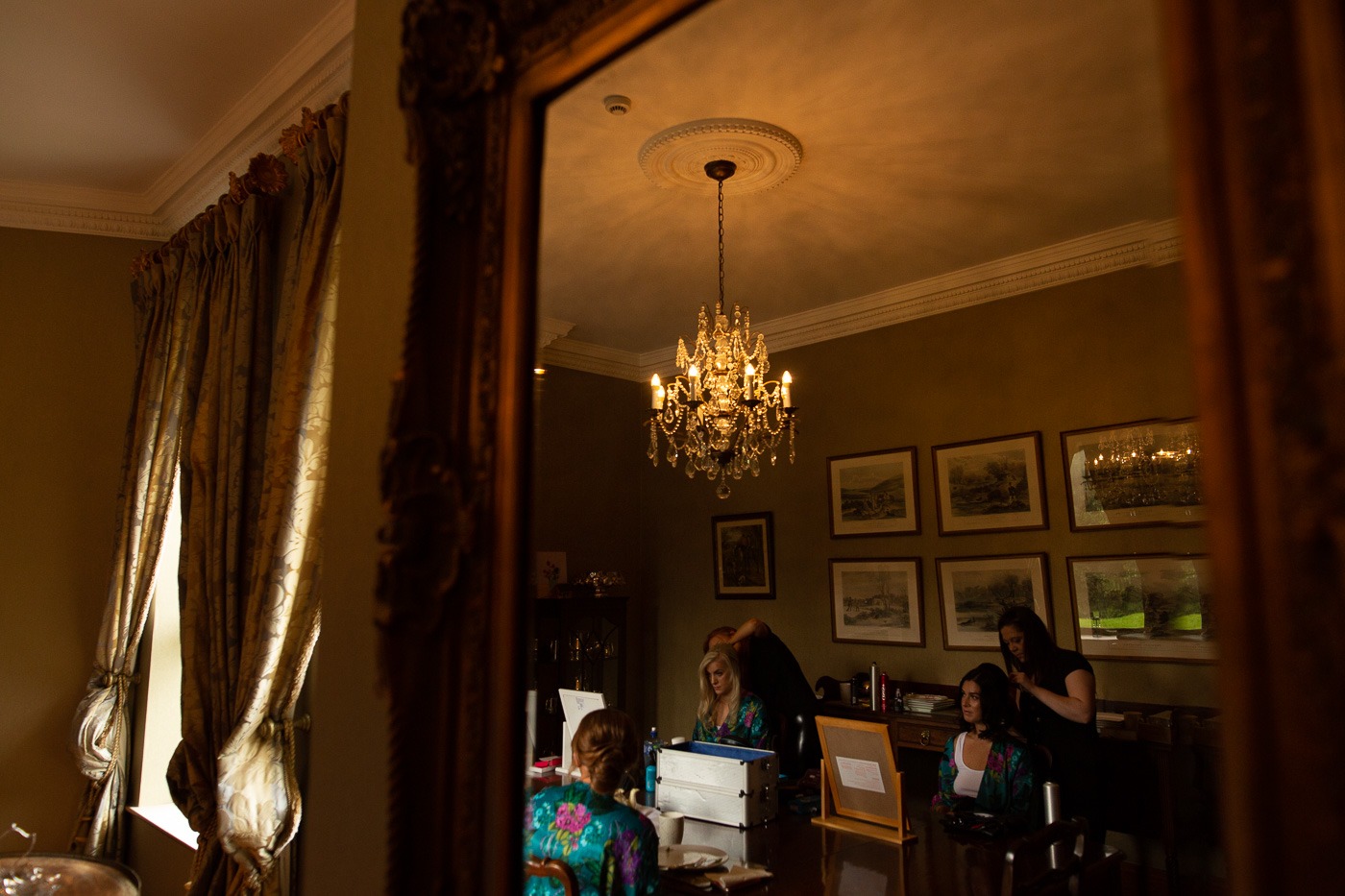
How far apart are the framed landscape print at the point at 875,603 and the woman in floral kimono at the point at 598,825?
663mm

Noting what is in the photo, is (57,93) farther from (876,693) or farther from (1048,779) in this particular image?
(1048,779)

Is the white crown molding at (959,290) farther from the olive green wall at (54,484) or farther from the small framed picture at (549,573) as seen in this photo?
the olive green wall at (54,484)

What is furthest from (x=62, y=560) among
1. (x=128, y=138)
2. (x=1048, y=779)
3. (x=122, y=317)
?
(x=1048, y=779)

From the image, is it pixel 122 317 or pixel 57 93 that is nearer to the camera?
pixel 57 93

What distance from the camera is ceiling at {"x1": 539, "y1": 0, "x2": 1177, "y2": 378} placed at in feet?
2.58

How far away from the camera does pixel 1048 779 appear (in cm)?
145

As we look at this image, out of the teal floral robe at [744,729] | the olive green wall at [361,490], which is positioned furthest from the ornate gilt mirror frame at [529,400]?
the teal floral robe at [744,729]

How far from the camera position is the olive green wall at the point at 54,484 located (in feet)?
11.2

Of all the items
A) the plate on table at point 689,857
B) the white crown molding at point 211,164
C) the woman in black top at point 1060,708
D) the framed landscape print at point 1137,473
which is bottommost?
the plate on table at point 689,857

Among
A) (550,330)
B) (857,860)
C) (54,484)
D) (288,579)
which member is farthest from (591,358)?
(54,484)

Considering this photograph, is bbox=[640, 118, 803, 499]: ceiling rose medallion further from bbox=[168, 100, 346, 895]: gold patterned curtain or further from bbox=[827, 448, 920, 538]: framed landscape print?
bbox=[168, 100, 346, 895]: gold patterned curtain

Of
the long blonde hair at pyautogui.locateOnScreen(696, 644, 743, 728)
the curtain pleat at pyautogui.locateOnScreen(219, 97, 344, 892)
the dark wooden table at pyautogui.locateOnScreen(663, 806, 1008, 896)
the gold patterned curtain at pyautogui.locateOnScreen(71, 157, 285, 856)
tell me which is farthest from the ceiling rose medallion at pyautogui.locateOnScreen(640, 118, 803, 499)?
the gold patterned curtain at pyautogui.locateOnScreen(71, 157, 285, 856)

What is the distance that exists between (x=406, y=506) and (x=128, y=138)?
9.64 ft

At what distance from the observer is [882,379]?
2.10 meters
